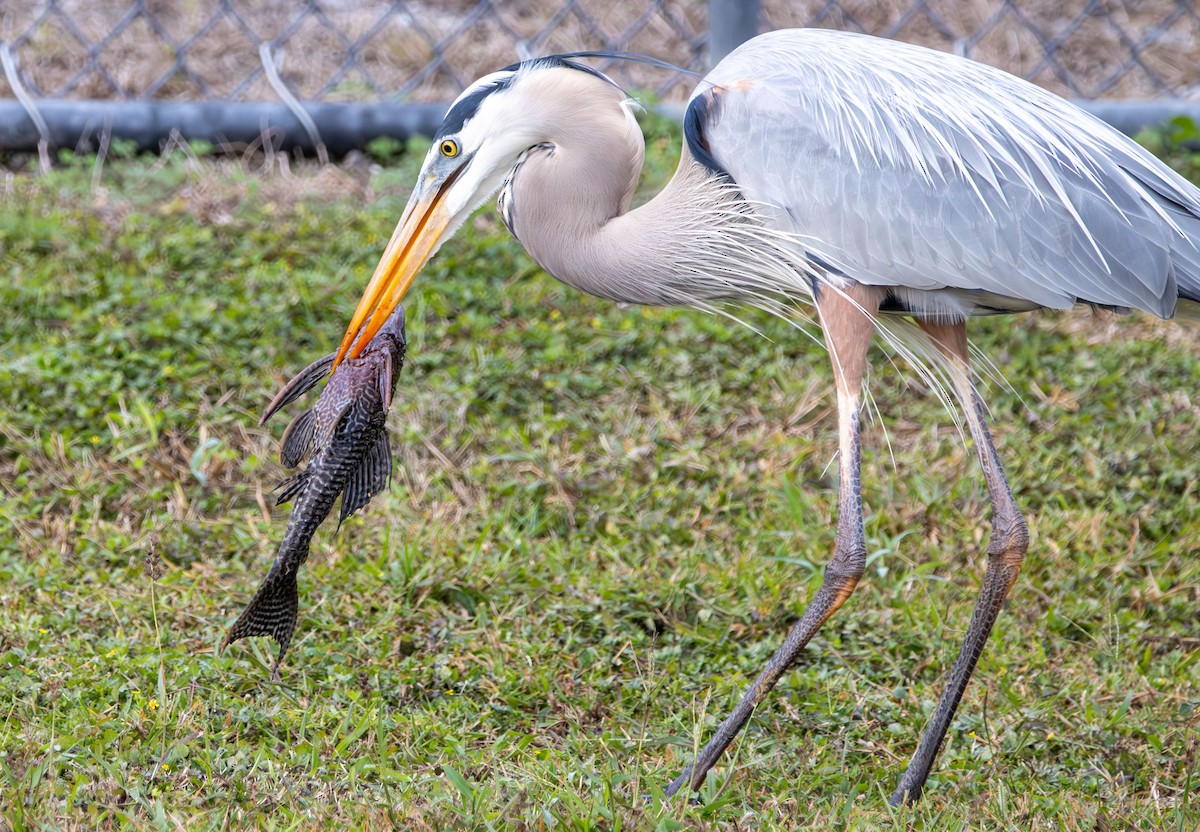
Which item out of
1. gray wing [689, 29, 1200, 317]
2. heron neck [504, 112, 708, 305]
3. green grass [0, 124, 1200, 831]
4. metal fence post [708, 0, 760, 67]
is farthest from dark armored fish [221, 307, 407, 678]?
metal fence post [708, 0, 760, 67]

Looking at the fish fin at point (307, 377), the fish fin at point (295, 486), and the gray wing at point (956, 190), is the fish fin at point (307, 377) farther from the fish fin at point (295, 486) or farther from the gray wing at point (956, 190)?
the gray wing at point (956, 190)

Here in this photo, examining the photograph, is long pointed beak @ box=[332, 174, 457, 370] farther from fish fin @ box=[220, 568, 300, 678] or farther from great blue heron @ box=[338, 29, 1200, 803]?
fish fin @ box=[220, 568, 300, 678]

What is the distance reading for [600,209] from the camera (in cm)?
319

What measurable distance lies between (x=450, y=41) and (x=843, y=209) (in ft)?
12.4

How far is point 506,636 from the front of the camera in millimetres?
3406

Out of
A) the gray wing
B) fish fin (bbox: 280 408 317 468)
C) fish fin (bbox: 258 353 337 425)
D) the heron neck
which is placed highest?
the gray wing

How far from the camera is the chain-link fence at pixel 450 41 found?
6195 mm

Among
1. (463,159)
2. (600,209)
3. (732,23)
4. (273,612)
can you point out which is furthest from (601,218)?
(732,23)

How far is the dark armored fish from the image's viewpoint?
2.91 m

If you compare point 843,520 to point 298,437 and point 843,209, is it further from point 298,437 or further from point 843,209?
point 298,437

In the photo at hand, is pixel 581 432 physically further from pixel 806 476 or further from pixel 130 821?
pixel 130 821

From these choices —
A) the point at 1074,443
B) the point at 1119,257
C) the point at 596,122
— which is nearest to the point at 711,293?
the point at 596,122

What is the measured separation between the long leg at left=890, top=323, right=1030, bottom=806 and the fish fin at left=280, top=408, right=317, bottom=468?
151cm

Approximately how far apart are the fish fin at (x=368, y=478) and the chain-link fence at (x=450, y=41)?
3249 millimetres
